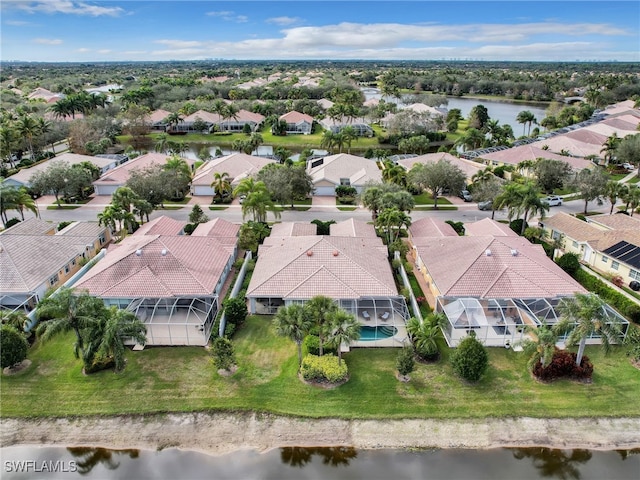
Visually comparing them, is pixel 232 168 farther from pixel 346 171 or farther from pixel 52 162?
pixel 52 162

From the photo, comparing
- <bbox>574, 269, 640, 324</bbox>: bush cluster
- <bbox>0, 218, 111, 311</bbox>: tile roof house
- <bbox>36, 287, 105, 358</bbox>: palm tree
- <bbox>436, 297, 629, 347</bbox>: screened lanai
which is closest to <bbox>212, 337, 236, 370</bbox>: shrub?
<bbox>36, 287, 105, 358</bbox>: palm tree

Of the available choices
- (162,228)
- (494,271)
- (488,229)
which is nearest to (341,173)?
(488,229)

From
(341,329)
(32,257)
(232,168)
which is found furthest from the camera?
(232,168)

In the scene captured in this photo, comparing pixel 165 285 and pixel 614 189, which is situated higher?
pixel 614 189

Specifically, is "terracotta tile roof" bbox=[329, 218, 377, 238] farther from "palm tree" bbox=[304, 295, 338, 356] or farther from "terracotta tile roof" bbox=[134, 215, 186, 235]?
"palm tree" bbox=[304, 295, 338, 356]

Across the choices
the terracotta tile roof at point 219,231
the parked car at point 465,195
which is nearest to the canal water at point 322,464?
the terracotta tile roof at point 219,231

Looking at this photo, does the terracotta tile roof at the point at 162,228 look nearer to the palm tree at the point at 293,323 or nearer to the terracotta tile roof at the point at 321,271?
the terracotta tile roof at the point at 321,271

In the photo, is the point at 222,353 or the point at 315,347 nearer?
the point at 222,353

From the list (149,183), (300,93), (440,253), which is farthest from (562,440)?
(300,93)
